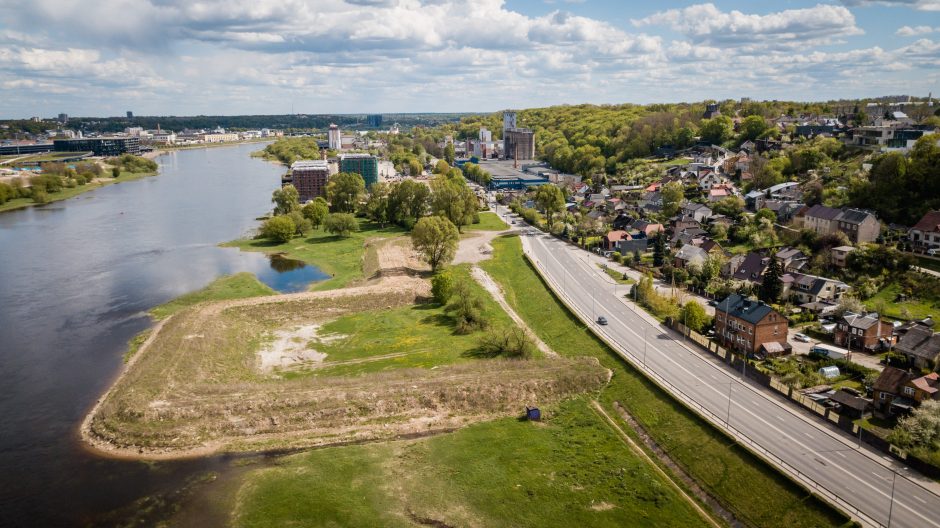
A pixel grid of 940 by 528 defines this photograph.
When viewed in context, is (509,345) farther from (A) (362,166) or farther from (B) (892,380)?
(A) (362,166)

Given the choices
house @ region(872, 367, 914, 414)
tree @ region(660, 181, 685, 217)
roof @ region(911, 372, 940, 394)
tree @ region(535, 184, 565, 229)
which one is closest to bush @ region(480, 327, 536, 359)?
house @ region(872, 367, 914, 414)

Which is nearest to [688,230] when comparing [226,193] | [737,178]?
[737,178]

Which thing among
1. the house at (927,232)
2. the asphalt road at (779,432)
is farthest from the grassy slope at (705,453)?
the house at (927,232)

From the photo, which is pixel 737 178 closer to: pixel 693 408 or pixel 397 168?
pixel 693 408

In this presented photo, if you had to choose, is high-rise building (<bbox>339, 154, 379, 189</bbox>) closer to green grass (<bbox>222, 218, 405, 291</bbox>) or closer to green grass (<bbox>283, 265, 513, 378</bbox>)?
green grass (<bbox>222, 218, 405, 291</bbox>)

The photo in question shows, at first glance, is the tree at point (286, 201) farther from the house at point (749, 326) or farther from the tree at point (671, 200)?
the house at point (749, 326)

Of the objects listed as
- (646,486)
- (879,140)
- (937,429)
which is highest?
(879,140)
